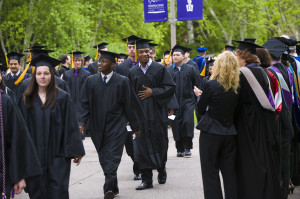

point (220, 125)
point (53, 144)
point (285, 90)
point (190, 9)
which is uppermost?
point (190, 9)

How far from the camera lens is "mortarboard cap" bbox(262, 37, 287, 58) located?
8.12m

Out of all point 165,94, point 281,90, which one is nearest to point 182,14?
point 165,94

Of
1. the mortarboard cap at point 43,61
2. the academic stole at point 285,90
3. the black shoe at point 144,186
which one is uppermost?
the mortarboard cap at point 43,61

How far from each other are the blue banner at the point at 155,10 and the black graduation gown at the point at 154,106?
8.13 m

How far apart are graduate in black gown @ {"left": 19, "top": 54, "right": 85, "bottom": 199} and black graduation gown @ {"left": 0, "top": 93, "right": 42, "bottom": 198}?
1.09m

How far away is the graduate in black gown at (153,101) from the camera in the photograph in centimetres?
980

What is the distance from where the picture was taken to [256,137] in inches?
284

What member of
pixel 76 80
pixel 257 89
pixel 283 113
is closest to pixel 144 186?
pixel 283 113

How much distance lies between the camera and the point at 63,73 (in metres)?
17.2

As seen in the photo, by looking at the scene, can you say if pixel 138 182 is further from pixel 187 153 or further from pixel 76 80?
pixel 76 80

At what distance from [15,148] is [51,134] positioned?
1.25 metres

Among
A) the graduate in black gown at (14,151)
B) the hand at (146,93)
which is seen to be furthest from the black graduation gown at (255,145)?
the hand at (146,93)

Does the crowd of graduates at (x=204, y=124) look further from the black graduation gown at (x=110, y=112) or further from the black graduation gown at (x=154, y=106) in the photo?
the black graduation gown at (x=154, y=106)

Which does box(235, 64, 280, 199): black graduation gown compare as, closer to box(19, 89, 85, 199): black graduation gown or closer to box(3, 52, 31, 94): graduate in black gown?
box(19, 89, 85, 199): black graduation gown
